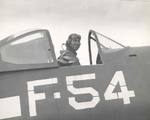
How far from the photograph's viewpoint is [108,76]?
4.11m

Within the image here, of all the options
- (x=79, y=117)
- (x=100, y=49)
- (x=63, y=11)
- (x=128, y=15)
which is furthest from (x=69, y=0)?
(x=79, y=117)

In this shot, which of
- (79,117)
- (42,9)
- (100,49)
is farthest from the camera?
(42,9)

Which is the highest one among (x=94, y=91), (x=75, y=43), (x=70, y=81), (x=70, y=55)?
(x=75, y=43)

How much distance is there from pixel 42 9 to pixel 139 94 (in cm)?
531

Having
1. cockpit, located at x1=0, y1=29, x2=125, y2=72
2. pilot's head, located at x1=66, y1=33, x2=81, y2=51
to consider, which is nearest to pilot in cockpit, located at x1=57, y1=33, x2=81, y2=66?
pilot's head, located at x1=66, y1=33, x2=81, y2=51

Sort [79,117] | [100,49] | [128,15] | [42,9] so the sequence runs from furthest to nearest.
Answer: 1. [128,15]
2. [42,9]
3. [100,49]
4. [79,117]

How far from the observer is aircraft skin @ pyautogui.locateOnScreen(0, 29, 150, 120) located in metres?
3.88

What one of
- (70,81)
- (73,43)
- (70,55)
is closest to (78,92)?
(70,81)

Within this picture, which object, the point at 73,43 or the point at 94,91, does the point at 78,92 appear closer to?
the point at 94,91

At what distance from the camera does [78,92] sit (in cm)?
400

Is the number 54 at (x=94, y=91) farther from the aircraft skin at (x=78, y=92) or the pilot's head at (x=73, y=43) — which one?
the pilot's head at (x=73, y=43)

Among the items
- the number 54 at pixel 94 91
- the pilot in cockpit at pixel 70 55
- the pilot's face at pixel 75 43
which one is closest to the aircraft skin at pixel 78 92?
the number 54 at pixel 94 91

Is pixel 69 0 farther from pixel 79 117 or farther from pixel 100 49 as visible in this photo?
pixel 79 117

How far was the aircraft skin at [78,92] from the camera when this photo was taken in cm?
388
